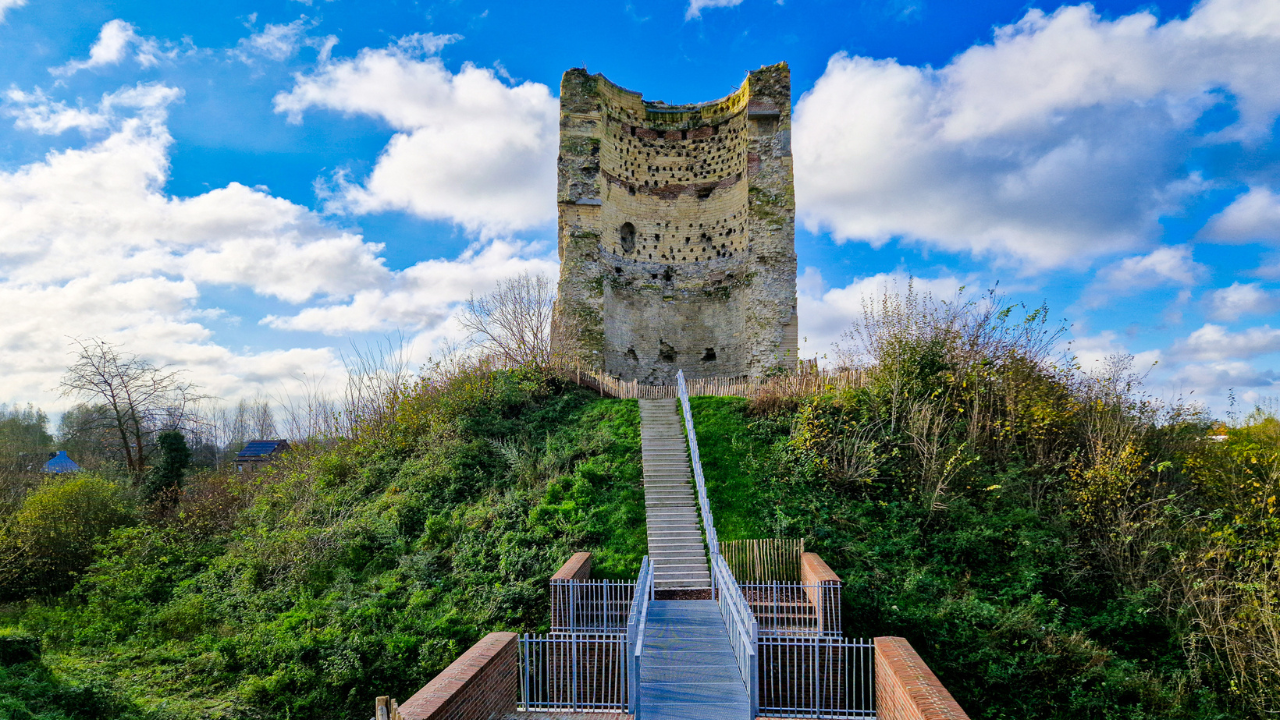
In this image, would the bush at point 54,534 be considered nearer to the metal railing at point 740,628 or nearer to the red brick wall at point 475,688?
the red brick wall at point 475,688

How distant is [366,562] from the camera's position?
13.1 m

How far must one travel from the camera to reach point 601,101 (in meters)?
28.5

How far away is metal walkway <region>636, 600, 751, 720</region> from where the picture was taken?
23.5ft

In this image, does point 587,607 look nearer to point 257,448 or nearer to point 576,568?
point 576,568

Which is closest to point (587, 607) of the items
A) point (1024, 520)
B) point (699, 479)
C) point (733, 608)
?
point (733, 608)

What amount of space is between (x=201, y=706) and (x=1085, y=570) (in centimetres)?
1400

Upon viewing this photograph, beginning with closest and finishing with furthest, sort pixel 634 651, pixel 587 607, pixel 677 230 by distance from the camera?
1. pixel 634 651
2. pixel 587 607
3. pixel 677 230

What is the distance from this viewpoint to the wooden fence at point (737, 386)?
17266 millimetres

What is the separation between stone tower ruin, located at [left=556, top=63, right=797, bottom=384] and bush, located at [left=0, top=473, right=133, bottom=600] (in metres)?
15.2

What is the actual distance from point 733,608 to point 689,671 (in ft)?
3.40

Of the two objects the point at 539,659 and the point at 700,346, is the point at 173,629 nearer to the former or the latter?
the point at 539,659

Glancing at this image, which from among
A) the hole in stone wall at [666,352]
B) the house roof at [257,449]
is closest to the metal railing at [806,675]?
the hole in stone wall at [666,352]

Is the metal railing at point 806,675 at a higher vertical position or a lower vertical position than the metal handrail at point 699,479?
lower

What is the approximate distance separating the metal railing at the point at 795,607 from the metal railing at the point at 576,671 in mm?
2306
